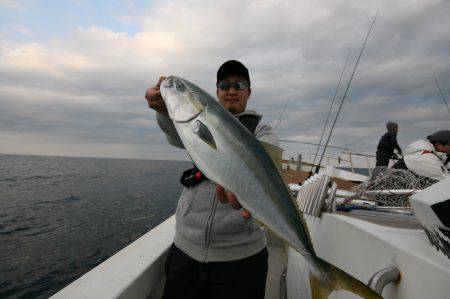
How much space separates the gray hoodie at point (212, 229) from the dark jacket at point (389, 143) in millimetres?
9298

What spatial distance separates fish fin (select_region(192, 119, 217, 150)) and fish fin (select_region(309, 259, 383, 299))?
0.97 metres

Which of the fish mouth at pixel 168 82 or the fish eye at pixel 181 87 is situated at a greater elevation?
the fish mouth at pixel 168 82

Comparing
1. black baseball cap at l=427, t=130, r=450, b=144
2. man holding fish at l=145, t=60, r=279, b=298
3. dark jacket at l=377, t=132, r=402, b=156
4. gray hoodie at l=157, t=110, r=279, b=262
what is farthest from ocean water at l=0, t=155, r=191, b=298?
dark jacket at l=377, t=132, r=402, b=156

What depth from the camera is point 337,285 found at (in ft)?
4.74

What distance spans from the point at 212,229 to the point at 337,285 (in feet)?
3.56

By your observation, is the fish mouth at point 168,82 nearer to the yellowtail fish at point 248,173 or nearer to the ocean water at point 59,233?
the yellowtail fish at point 248,173

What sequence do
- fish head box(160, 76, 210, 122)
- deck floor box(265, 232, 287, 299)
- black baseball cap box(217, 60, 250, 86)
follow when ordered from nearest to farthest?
1. fish head box(160, 76, 210, 122)
2. black baseball cap box(217, 60, 250, 86)
3. deck floor box(265, 232, 287, 299)

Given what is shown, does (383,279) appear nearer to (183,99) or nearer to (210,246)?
(210,246)

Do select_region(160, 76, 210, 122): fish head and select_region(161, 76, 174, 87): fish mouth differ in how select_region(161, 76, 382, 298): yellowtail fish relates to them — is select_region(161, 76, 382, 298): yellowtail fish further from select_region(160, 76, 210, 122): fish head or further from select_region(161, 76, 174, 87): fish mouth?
select_region(161, 76, 174, 87): fish mouth

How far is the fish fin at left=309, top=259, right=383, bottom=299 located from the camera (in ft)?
3.93

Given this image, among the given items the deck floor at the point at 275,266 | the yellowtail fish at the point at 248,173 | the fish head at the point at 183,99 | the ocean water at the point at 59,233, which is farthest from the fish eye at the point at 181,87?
the ocean water at the point at 59,233

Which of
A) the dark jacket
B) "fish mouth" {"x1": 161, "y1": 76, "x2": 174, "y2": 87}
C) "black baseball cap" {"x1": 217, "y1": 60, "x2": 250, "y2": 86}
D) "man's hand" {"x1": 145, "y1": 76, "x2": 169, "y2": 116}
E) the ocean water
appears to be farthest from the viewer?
the dark jacket

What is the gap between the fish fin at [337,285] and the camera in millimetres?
1198

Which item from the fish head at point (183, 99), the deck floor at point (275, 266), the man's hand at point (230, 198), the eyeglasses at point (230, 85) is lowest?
the deck floor at point (275, 266)
